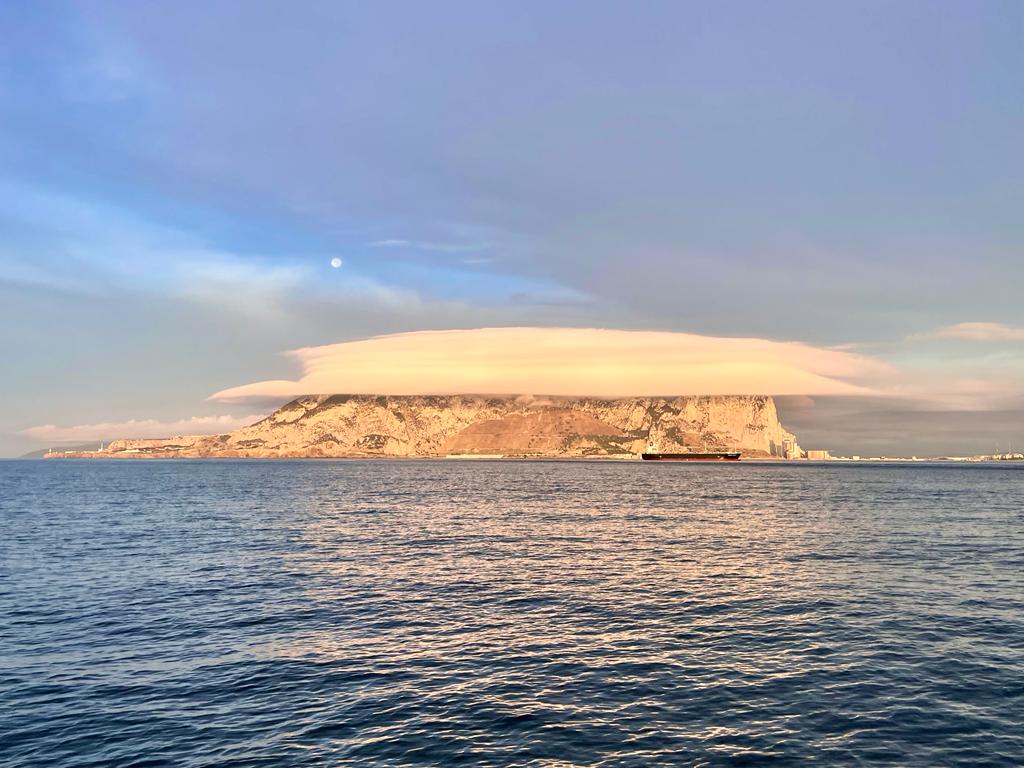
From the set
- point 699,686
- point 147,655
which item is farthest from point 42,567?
point 699,686

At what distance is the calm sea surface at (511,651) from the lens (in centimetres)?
2198

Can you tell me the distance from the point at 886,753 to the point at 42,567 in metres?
60.9

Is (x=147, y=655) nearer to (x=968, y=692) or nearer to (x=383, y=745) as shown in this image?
(x=383, y=745)

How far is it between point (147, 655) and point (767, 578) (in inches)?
1590

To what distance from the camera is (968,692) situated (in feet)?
87.6

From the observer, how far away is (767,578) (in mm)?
50562

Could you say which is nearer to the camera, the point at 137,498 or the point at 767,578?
the point at 767,578

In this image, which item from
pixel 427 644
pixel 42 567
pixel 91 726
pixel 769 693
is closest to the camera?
pixel 91 726

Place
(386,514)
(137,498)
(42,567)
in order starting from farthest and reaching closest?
1. (137,498)
2. (386,514)
3. (42,567)

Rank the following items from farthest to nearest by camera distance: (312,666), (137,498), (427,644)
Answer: (137,498)
(427,644)
(312,666)

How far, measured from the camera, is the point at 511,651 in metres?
31.6

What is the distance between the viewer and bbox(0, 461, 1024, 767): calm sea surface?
21984 mm

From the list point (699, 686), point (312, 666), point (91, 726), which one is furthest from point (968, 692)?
point (91, 726)

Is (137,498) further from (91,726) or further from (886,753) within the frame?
(886,753)
